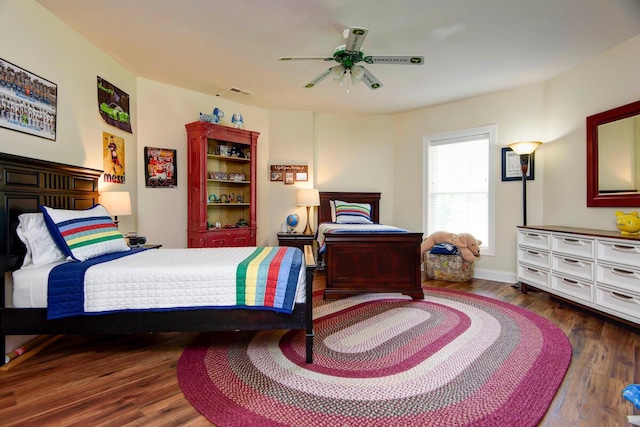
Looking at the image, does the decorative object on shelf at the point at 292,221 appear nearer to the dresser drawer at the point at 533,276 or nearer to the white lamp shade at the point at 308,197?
the white lamp shade at the point at 308,197

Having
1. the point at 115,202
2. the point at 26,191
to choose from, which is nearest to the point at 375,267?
the point at 115,202

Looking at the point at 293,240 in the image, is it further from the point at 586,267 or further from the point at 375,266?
the point at 586,267

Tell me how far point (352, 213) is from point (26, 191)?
3.58m

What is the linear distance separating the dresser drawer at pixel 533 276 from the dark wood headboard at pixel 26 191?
4522mm

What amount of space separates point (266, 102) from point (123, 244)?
2924 millimetres

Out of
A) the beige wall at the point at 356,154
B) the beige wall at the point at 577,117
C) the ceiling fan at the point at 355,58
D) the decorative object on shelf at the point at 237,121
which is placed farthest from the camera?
the beige wall at the point at 356,154

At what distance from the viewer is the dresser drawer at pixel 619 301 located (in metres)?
2.40

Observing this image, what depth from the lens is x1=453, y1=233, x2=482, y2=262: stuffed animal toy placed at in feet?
13.5

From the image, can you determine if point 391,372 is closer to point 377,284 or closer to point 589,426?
point 589,426

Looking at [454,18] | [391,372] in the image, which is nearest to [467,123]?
[454,18]

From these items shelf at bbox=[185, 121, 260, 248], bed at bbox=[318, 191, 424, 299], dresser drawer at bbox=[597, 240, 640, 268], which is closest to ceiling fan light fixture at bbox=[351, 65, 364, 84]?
bed at bbox=[318, 191, 424, 299]

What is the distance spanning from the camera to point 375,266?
10.7ft

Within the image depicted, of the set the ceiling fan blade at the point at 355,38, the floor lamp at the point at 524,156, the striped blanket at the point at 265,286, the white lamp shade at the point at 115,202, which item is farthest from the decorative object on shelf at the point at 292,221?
the floor lamp at the point at 524,156

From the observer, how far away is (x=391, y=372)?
1.87 meters
